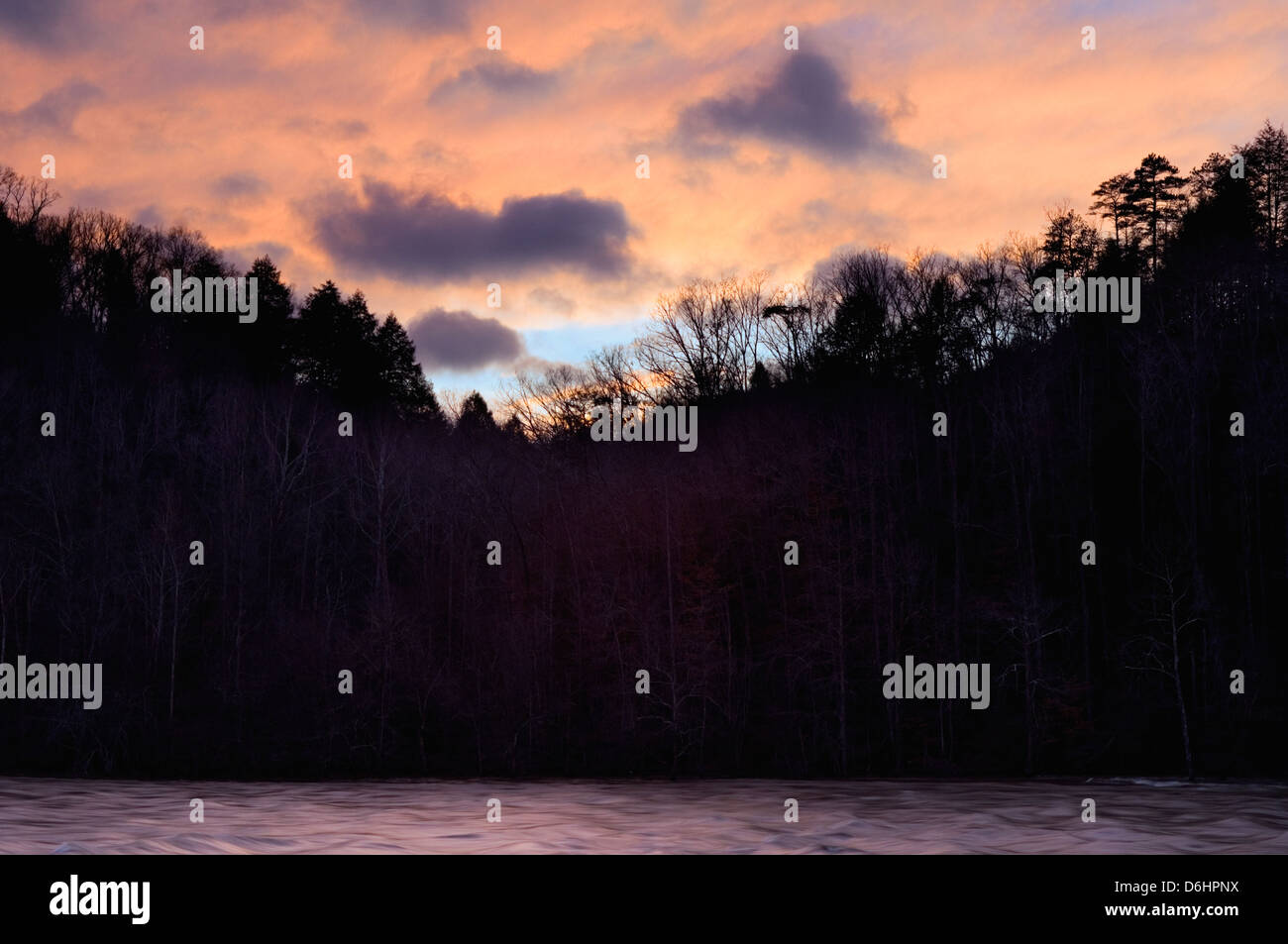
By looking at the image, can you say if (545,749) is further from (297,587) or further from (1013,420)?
(1013,420)

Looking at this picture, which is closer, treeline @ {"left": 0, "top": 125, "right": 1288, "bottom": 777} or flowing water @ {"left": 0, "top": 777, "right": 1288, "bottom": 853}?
flowing water @ {"left": 0, "top": 777, "right": 1288, "bottom": 853}

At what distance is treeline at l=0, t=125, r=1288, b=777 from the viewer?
56.3m

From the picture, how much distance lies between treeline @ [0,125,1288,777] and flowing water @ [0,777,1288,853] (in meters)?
5.88

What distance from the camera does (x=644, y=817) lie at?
38062mm

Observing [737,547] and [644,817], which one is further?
[737,547]

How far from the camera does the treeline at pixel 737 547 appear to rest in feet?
185

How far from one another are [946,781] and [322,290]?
236 feet

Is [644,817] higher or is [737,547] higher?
[737,547]

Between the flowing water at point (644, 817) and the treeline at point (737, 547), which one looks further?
the treeline at point (737, 547)

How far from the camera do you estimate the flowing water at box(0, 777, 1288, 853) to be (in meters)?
30.2

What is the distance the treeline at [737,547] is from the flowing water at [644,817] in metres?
5.88

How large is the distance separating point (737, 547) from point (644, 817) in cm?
3153

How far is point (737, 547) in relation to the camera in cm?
6844
